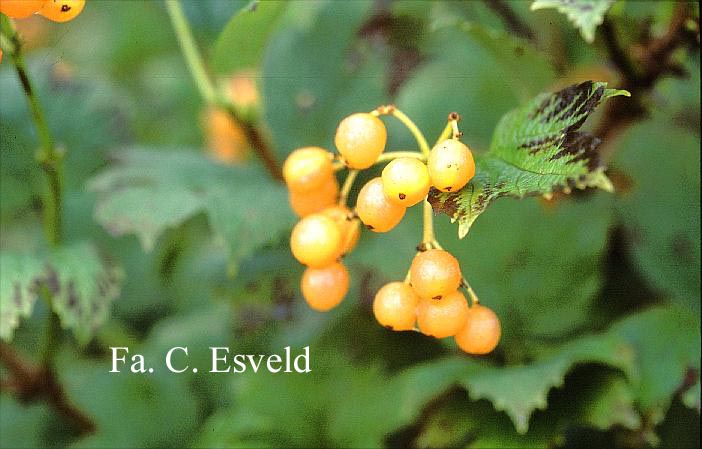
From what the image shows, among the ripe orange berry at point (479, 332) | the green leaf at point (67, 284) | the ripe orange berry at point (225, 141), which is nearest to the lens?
the ripe orange berry at point (479, 332)

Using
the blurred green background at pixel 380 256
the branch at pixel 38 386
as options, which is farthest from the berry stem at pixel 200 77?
the branch at pixel 38 386

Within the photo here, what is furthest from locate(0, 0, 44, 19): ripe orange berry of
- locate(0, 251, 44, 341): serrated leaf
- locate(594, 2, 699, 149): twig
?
locate(594, 2, 699, 149): twig

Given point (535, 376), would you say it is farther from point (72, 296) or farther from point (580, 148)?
point (72, 296)

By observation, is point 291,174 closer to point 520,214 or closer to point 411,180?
point 411,180

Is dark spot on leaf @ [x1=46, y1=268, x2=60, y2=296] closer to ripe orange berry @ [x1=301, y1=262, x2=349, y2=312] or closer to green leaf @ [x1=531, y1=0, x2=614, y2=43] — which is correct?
ripe orange berry @ [x1=301, y1=262, x2=349, y2=312]

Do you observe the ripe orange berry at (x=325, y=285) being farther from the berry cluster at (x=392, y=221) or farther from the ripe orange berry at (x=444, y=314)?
the ripe orange berry at (x=444, y=314)
